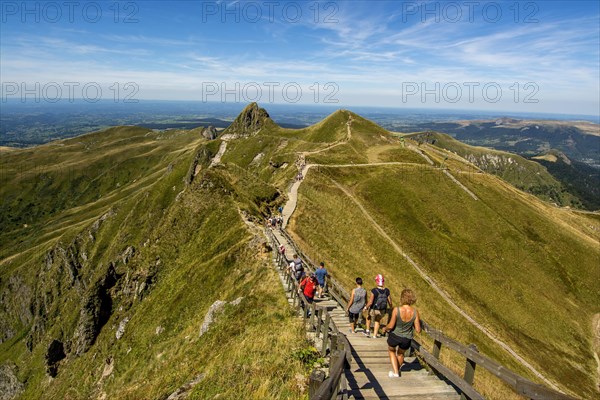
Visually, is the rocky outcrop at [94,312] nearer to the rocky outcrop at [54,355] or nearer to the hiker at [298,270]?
the rocky outcrop at [54,355]

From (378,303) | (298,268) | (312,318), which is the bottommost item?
(312,318)

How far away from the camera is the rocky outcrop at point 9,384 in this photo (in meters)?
80.6

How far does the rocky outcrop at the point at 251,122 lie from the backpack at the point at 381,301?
15125 centimetres

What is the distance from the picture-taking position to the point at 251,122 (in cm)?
16712

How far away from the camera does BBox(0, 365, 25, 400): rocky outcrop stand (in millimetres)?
80625

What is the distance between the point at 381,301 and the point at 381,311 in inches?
19.8

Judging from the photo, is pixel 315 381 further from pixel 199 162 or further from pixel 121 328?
pixel 199 162

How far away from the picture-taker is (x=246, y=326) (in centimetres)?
2186

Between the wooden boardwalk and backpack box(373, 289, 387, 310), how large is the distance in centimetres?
165

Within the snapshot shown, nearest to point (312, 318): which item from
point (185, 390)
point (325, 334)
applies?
point (325, 334)

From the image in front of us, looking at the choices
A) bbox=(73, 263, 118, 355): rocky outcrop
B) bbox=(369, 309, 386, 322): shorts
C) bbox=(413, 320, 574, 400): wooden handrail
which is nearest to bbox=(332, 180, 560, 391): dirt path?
bbox=(369, 309, 386, 322): shorts

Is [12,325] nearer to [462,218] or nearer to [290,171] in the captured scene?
[290,171]

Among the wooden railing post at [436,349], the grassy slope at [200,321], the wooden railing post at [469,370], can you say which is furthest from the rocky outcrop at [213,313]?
the wooden railing post at [469,370]

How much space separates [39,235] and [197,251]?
621 feet
